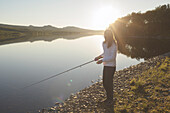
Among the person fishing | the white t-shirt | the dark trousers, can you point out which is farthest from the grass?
the white t-shirt

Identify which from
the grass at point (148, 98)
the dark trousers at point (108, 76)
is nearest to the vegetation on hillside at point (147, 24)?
the grass at point (148, 98)

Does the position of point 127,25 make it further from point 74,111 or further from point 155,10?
point 74,111

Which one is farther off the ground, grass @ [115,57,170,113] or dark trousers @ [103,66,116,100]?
dark trousers @ [103,66,116,100]

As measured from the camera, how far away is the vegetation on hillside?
6001 cm

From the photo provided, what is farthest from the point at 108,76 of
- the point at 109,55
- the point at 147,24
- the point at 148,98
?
the point at 147,24

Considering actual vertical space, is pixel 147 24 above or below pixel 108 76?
above

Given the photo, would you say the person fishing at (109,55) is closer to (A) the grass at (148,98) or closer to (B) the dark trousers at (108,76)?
(B) the dark trousers at (108,76)

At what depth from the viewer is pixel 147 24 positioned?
67.1 m

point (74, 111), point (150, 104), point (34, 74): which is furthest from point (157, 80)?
point (34, 74)

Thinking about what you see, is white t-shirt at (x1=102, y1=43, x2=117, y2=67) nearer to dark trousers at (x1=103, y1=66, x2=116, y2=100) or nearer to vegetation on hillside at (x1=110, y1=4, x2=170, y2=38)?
dark trousers at (x1=103, y1=66, x2=116, y2=100)

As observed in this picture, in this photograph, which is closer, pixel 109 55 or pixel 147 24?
pixel 109 55

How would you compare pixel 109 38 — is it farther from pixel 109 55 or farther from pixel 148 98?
pixel 148 98

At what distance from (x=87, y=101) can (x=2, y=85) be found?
8.31 meters

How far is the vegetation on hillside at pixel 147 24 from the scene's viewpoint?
2363 inches
